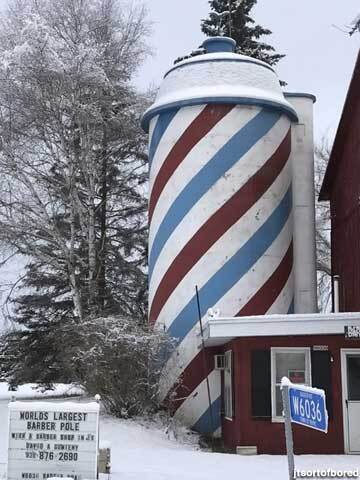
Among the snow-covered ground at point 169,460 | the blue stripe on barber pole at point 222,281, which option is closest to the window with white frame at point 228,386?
the snow-covered ground at point 169,460

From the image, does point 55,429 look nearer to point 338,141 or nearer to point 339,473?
point 339,473

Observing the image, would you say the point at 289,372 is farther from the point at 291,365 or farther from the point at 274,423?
the point at 274,423

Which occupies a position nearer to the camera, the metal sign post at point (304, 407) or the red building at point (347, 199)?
the metal sign post at point (304, 407)

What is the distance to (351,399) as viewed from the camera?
44.8 feet

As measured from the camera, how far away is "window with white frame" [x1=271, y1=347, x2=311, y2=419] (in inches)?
552

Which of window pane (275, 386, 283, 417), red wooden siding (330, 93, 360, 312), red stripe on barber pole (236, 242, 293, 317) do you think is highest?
red wooden siding (330, 93, 360, 312)

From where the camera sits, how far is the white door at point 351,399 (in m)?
13.4

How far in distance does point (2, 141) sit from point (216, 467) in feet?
40.5

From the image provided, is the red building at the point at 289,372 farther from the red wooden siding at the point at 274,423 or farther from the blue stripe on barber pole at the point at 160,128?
the blue stripe on barber pole at the point at 160,128

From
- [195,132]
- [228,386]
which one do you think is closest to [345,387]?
[228,386]

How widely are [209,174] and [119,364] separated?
5.18 meters

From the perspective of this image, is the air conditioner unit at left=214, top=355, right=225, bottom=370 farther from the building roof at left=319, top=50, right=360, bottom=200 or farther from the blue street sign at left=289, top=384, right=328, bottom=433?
the blue street sign at left=289, top=384, right=328, bottom=433

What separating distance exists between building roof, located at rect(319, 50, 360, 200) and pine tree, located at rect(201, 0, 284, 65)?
11.5 metres

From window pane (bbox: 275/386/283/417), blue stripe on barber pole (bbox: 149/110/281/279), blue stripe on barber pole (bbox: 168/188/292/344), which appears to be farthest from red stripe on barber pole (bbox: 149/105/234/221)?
window pane (bbox: 275/386/283/417)
